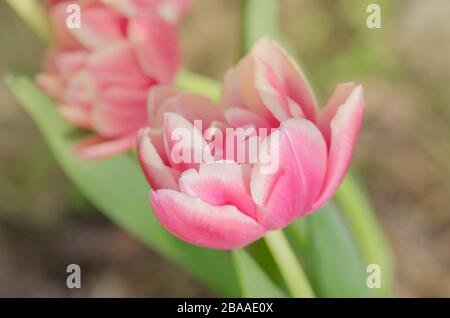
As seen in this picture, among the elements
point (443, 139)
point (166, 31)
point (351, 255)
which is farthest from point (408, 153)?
point (166, 31)

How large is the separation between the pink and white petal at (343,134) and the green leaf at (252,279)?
0.11 metres

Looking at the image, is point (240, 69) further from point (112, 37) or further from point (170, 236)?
point (170, 236)

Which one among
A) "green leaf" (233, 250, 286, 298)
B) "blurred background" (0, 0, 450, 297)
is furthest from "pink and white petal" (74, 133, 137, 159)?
"blurred background" (0, 0, 450, 297)

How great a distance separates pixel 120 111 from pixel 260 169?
14cm

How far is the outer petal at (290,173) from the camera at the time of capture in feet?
1.39

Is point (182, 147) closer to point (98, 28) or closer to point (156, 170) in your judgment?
point (156, 170)

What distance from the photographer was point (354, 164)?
0.97 metres

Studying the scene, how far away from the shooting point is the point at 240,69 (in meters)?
0.49

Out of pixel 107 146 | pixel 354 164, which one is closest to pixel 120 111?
pixel 107 146

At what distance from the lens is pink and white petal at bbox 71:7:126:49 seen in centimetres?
51

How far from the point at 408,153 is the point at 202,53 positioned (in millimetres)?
296

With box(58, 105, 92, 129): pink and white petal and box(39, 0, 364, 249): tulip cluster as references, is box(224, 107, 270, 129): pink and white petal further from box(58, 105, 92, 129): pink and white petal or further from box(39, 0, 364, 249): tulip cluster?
box(58, 105, 92, 129): pink and white petal

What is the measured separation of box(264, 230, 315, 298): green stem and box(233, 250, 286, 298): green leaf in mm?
12

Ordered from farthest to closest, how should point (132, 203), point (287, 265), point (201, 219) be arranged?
1. point (132, 203)
2. point (287, 265)
3. point (201, 219)
